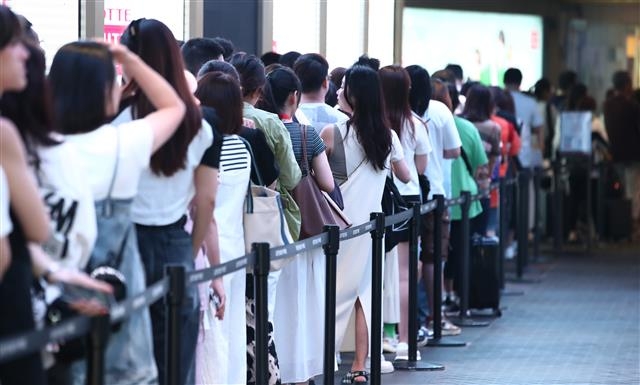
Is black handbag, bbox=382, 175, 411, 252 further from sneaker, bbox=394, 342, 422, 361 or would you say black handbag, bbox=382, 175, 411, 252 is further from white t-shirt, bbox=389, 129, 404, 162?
sneaker, bbox=394, 342, 422, 361

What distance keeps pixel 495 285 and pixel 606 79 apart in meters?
13.9

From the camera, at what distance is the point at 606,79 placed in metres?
24.8

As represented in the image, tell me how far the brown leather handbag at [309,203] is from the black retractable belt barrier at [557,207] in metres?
9.20

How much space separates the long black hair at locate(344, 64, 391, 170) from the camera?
830 cm

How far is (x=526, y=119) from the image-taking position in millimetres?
15922

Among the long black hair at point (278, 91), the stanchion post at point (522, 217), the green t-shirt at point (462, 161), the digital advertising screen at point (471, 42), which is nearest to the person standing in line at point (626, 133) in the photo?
the digital advertising screen at point (471, 42)

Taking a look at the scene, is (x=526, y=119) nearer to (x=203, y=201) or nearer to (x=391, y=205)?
(x=391, y=205)

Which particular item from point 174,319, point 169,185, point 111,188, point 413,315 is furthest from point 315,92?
point 111,188

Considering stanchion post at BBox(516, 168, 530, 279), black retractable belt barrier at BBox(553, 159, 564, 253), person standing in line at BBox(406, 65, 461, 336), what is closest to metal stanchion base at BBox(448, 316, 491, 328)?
person standing in line at BBox(406, 65, 461, 336)

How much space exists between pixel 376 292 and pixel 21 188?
4018mm

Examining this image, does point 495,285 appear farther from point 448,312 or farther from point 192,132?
point 192,132

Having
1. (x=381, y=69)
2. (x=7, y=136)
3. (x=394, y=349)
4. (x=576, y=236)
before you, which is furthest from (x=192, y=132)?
(x=576, y=236)

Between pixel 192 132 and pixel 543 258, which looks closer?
pixel 192 132

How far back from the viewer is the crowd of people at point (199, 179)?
4336mm
